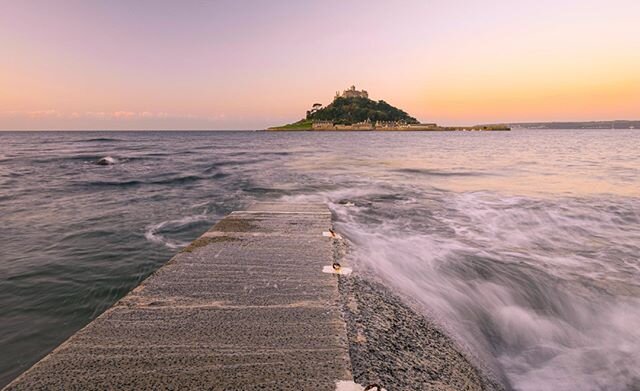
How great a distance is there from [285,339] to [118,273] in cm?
545

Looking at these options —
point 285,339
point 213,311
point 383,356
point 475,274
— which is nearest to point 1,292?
point 213,311

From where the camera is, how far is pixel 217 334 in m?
2.68

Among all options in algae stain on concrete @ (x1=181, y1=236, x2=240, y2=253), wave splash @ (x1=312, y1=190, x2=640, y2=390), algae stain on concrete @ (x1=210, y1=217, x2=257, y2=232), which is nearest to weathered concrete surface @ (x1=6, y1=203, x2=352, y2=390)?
algae stain on concrete @ (x1=181, y1=236, x2=240, y2=253)

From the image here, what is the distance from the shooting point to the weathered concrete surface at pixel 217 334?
2.20m

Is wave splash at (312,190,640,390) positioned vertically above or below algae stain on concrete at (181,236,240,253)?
below

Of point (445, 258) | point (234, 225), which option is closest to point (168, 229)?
point (234, 225)

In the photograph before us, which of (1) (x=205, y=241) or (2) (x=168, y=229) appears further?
(2) (x=168, y=229)

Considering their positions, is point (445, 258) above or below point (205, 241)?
below

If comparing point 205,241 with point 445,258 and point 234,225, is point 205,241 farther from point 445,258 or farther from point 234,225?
point 445,258

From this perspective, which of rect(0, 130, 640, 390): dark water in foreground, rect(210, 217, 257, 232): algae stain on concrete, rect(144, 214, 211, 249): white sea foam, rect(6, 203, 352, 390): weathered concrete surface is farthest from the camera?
rect(144, 214, 211, 249): white sea foam

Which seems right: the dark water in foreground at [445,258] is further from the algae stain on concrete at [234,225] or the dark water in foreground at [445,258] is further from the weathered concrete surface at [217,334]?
the algae stain on concrete at [234,225]

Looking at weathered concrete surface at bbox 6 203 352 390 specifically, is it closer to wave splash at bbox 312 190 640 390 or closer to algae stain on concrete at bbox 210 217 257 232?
algae stain on concrete at bbox 210 217 257 232

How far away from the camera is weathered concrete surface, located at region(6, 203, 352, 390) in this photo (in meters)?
2.20

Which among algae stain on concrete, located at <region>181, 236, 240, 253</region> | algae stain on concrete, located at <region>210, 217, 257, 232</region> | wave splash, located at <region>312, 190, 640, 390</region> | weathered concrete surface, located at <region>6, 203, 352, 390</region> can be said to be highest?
algae stain on concrete, located at <region>210, 217, 257, 232</region>
